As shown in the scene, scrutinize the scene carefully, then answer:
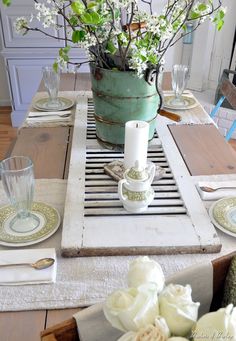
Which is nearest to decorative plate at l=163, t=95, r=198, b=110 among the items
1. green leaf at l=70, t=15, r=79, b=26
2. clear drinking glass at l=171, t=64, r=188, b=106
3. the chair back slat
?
clear drinking glass at l=171, t=64, r=188, b=106

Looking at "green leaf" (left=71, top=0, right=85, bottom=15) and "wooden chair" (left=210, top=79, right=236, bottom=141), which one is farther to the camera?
"wooden chair" (left=210, top=79, right=236, bottom=141)

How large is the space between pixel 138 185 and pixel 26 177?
252mm

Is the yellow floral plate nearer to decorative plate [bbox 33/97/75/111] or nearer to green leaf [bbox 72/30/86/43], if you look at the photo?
green leaf [bbox 72/30/86/43]

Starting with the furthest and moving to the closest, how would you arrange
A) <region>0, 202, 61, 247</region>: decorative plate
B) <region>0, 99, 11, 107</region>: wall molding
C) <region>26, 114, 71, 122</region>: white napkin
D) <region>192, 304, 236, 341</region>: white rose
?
<region>0, 99, 11, 107</region>: wall molding, <region>26, 114, 71, 122</region>: white napkin, <region>0, 202, 61, 247</region>: decorative plate, <region>192, 304, 236, 341</region>: white rose

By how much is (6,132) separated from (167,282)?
2727mm

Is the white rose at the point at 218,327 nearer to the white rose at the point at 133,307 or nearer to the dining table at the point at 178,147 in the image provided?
the white rose at the point at 133,307

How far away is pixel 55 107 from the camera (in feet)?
4.79

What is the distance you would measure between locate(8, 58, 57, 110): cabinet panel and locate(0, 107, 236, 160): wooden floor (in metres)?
0.21

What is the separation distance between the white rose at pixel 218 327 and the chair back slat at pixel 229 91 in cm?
128

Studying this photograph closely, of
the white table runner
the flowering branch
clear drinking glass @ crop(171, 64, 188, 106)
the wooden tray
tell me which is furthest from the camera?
clear drinking glass @ crop(171, 64, 188, 106)

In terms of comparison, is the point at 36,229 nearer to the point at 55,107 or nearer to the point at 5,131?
the point at 55,107

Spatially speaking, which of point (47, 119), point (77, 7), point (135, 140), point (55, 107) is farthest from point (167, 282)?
point (55, 107)

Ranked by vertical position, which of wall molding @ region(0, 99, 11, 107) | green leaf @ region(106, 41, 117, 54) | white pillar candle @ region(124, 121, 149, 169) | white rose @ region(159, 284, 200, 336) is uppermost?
green leaf @ region(106, 41, 117, 54)

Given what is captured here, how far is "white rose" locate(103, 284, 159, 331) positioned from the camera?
13.5 inches
